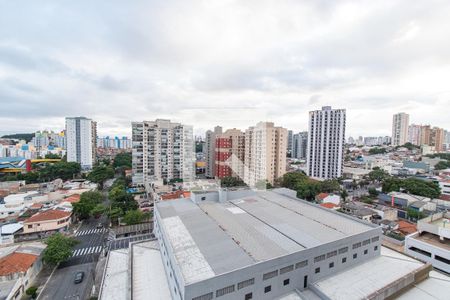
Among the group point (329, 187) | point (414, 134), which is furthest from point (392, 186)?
point (414, 134)

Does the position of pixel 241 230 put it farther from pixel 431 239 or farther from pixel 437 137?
pixel 437 137

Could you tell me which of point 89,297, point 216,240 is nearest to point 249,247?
point 216,240

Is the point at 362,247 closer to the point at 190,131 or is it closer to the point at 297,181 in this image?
the point at 297,181

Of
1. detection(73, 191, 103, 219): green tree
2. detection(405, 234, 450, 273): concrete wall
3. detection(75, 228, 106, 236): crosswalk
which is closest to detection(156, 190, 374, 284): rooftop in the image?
detection(405, 234, 450, 273): concrete wall

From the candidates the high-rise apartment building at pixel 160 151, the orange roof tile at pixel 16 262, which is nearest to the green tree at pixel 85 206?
the orange roof tile at pixel 16 262

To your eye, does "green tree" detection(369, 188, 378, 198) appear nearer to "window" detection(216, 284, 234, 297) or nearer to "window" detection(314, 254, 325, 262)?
"window" detection(314, 254, 325, 262)

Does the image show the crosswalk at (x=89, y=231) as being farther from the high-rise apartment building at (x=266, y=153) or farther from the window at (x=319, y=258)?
the high-rise apartment building at (x=266, y=153)
